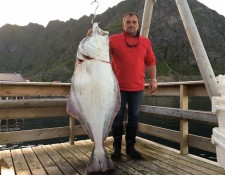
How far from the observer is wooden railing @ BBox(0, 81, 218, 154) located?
15.4ft

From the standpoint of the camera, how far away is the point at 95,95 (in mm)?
3047

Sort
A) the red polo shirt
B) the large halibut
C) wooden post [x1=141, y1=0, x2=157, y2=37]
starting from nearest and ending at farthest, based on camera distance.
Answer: the large halibut < the red polo shirt < wooden post [x1=141, y1=0, x2=157, y2=37]

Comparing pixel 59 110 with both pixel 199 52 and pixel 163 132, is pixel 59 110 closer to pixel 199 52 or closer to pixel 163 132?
pixel 163 132

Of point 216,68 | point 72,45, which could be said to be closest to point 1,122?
point 216,68

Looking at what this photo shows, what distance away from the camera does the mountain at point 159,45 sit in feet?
419

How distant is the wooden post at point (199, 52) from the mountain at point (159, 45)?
4477 inches

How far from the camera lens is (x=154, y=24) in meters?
148

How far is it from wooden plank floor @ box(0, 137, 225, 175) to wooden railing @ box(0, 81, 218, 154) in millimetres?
236

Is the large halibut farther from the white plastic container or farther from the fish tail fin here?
the white plastic container

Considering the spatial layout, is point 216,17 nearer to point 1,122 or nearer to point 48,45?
Result: point 48,45

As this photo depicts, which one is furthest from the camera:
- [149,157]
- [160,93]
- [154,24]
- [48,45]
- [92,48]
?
[48,45]

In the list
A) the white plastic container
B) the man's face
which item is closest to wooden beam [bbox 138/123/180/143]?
the man's face

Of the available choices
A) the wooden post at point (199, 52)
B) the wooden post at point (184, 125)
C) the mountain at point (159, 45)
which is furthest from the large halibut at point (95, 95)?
the mountain at point (159, 45)

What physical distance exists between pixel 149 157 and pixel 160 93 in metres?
1.31
